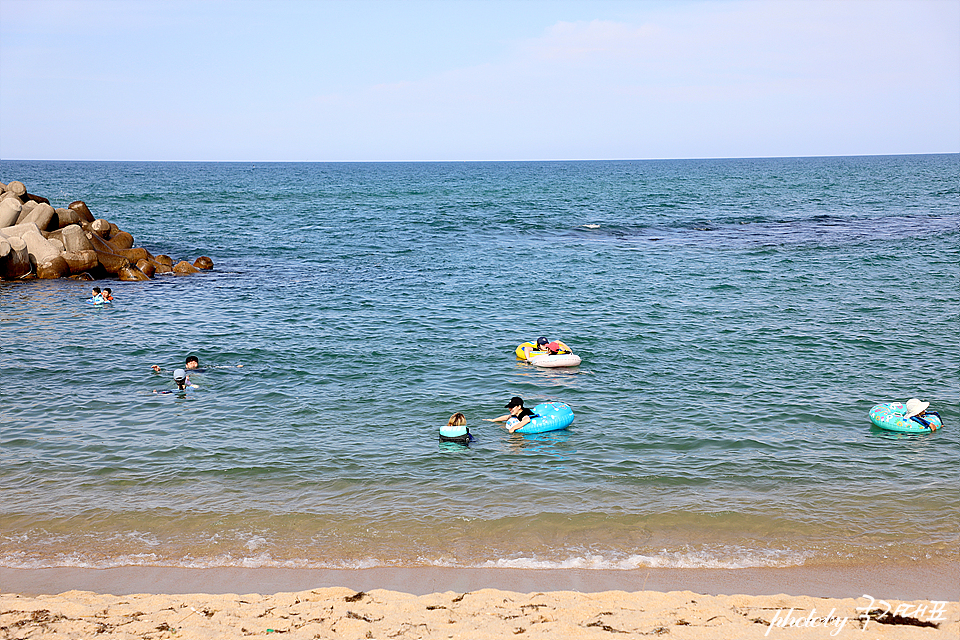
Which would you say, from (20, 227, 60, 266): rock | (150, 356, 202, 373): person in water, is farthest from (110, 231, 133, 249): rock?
(150, 356, 202, 373): person in water

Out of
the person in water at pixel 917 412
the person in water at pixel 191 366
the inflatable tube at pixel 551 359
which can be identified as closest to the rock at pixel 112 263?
the person in water at pixel 191 366

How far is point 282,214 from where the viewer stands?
6031 cm

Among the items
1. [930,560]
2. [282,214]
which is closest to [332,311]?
[930,560]

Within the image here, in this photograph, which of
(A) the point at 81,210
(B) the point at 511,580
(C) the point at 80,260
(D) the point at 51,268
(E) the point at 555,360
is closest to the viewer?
(B) the point at 511,580

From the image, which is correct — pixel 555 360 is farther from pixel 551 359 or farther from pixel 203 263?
pixel 203 263

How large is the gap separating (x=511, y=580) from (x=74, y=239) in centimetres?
2913

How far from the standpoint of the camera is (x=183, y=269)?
3209 cm

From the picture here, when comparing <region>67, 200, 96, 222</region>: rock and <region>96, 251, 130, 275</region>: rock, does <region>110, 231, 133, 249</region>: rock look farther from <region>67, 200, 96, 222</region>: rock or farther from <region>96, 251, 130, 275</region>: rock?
<region>67, 200, 96, 222</region>: rock

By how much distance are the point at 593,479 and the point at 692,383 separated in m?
6.12

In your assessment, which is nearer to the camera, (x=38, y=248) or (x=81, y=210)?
(x=38, y=248)

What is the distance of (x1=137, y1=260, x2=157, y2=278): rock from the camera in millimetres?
31266

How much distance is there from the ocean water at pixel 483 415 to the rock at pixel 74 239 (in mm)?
2038

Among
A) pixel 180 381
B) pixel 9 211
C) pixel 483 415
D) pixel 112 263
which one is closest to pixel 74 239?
pixel 112 263

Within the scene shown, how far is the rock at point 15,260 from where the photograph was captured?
29.1 metres
